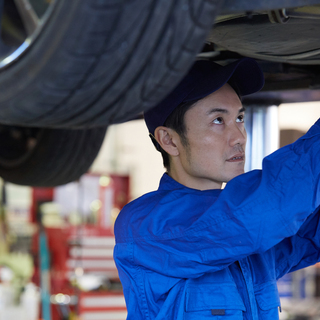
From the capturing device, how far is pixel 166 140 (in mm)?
1256

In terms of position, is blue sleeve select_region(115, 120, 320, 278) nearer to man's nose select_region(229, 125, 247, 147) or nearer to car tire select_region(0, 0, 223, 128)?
man's nose select_region(229, 125, 247, 147)

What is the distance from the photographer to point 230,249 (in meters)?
1.00

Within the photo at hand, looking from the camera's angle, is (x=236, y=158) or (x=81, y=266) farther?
(x=81, y=266)

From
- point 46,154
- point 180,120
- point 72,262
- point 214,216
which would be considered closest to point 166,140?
point 180,120

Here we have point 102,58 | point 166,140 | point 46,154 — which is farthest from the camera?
point 46,154

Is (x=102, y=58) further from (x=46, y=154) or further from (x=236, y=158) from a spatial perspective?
(x=46, y=154)

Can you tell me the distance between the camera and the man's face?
1141mm

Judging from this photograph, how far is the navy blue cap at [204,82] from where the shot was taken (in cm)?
113

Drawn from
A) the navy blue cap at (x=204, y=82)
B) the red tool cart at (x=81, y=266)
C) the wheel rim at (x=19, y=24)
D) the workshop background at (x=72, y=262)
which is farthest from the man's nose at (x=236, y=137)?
the red tool cart at (x=81, y=266)

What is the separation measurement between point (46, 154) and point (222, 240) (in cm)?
102

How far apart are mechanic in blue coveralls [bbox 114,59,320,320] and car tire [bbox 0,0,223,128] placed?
320 millimetres

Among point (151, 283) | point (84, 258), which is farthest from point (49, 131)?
point (84, 258)

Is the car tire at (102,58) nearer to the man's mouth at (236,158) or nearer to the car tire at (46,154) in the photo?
the man's mouth at (236,158)

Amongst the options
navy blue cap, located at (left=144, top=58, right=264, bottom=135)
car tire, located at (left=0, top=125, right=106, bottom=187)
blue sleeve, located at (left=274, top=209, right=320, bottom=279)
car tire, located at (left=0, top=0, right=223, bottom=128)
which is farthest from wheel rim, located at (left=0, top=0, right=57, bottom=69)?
car tire, located at (left=0, top=125, right=106, bottom=187)
